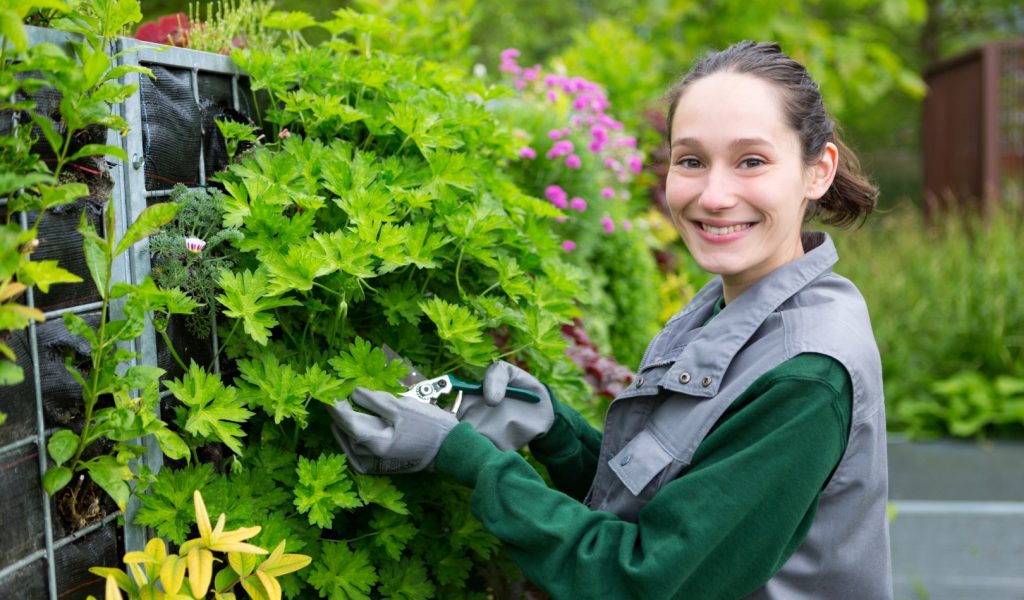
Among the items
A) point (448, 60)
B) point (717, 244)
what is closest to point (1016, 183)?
point (448, 60)

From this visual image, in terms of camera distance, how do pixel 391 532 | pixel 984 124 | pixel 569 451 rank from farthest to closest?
1. pixel 984 124
2. pixel 569 451
3. pixel 391 532

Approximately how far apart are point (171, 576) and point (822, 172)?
4.49 feet

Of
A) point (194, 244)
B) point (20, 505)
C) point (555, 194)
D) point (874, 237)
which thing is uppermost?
point (194, 244)

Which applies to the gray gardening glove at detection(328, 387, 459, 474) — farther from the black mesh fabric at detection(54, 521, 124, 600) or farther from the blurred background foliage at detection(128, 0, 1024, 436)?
the blurred background foliage at detection(128, 0, 1024, 436)

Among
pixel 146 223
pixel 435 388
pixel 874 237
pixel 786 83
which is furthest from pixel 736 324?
pixel 874 237

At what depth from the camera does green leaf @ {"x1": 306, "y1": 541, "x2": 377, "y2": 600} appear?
72.4 inches

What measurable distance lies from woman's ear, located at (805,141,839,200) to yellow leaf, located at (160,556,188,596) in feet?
4.23

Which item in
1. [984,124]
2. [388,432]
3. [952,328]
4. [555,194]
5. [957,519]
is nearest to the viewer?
[388,432]

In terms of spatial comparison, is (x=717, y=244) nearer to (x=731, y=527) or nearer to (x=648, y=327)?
(x=731, y=527)

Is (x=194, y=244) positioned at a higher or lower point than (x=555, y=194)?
higher

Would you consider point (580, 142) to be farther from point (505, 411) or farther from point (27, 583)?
point (27, 583)

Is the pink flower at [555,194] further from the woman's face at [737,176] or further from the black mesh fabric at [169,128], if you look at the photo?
the black mesh fabric at [169,128]

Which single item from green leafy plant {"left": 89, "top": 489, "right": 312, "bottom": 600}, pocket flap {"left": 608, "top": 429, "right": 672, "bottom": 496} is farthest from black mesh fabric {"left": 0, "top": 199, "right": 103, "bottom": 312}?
pocket flap {"left": 608, "top": 429, "right": 672, "bottom": 496}

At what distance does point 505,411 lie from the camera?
207 centimetres
